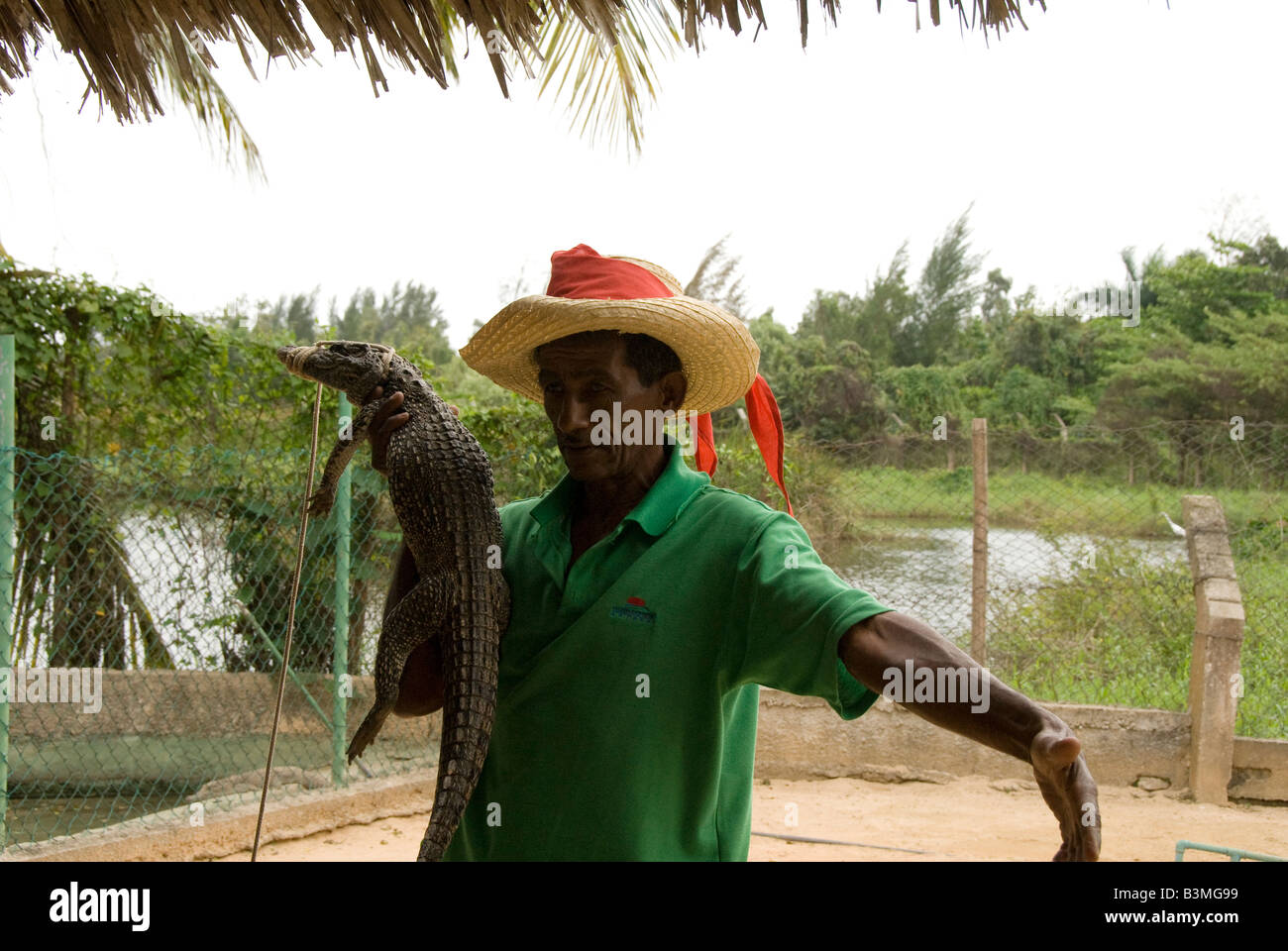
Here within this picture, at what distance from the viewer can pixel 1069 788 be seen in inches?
45.5

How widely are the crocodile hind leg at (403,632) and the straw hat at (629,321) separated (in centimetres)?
49

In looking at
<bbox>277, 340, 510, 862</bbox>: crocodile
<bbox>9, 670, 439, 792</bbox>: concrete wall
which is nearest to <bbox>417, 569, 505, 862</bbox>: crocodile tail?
<bbox>277, 340, 510, 862</bbox>: crocodile

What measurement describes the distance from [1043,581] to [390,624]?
243 inches

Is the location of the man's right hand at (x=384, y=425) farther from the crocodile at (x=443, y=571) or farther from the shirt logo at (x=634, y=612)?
the shirt logo at (x=634, y=612)

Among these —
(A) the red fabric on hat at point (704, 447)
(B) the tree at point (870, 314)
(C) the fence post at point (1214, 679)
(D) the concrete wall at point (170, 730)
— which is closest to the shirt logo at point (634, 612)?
(A) the red fabric on hat at point (704, 447)

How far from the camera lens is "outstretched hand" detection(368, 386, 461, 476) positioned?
1980 mm

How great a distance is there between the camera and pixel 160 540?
587 centimetres

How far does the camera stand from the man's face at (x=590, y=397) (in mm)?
1729

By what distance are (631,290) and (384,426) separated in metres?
0.58

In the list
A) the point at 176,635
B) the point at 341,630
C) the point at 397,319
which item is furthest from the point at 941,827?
the point at 397,319

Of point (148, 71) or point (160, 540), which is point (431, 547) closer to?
point (148, 71)

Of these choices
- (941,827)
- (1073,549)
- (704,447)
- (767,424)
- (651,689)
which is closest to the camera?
(651,689)

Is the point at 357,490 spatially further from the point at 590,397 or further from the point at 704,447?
the point at 590,397

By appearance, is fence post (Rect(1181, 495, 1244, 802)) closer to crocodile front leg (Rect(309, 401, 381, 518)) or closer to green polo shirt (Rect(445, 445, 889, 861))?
green polo shirt (Rect(445, 445, 889, 861))
